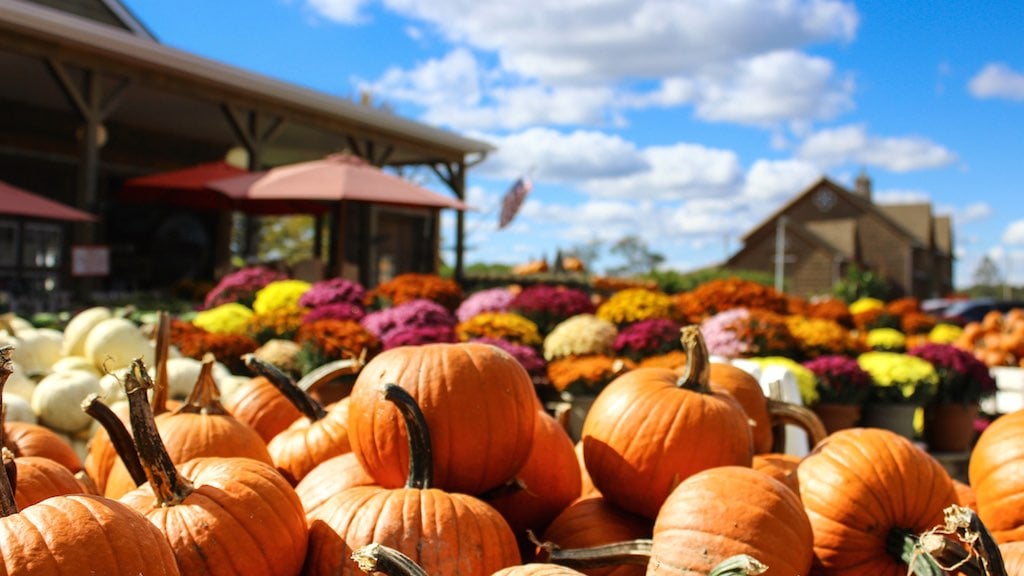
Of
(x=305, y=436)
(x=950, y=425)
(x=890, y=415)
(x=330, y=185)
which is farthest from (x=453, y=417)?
(x=330, y=185)

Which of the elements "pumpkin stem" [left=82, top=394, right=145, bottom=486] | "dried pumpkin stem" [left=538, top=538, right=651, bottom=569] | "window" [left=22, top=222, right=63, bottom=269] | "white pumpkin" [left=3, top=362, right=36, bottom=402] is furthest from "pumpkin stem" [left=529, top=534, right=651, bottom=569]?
"window" [left=22, top=222, right=63, bottom=269]

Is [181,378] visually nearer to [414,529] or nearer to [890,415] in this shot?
[414,529]

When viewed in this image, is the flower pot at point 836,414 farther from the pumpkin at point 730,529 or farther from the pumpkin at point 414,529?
the pumpkin at point 414,529

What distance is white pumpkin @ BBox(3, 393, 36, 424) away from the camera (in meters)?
3.81

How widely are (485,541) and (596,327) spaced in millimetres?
4088

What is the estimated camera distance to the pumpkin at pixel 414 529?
1.86 meters

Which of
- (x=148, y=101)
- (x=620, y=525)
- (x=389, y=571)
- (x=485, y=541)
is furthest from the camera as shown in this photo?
(x=148, y=101)

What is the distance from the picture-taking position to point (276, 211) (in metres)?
12.6

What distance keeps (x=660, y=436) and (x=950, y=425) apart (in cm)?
561

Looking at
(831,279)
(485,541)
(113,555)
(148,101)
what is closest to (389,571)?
(113,555)

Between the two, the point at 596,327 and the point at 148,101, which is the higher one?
the point at 148,101

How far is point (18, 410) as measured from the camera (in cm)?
386

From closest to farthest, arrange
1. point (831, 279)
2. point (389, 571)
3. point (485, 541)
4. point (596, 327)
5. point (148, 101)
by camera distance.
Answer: point (389, 571) → point (485, 541) → point (596, 327) → point (148, 101) → point (831, 279)

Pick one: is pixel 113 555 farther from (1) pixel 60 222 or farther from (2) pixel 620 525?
(1) pixel 60 222
